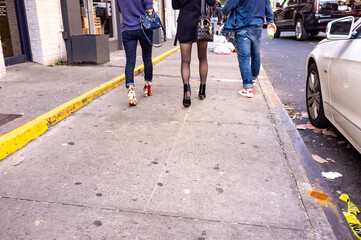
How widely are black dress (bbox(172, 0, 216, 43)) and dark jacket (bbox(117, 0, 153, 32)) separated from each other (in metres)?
0.46

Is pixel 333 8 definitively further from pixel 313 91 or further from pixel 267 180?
pixel 267 180

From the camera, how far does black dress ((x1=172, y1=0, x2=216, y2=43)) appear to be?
Result: 4.66m

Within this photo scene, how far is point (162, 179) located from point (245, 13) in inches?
135

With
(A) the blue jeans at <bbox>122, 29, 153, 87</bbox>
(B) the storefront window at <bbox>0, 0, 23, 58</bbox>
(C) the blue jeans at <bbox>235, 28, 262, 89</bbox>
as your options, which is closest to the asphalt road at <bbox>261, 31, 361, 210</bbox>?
(C) the blue jeans at <bbox>235, 28, 262, 89</bbox>

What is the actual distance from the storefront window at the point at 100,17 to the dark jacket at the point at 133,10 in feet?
17.4

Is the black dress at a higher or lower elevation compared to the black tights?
higher

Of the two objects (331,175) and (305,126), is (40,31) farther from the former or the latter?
(331,175)

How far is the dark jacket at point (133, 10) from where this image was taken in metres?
4.81

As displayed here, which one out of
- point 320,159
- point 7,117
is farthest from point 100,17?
point 320,159

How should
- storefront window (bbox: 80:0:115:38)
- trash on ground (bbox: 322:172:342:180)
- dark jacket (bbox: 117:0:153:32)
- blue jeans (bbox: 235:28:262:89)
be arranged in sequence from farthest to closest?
storefront window (bbox: 80:0:115:38) → blue jeans (bbox: 235:28:262:89) → dark jacket (bbox: 117:0:153:32) → trash on ground (bbox: 322:172:342:180)

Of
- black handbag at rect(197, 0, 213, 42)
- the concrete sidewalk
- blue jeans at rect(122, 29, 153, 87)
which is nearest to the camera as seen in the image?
the concrete sidewalk

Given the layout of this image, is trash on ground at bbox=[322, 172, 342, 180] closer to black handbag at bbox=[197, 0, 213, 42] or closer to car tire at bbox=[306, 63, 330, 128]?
car tire at bbox=[306, 63, 330, 128]

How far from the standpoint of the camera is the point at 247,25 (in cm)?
532

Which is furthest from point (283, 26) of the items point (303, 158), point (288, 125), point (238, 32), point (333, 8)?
point (303, 158)
